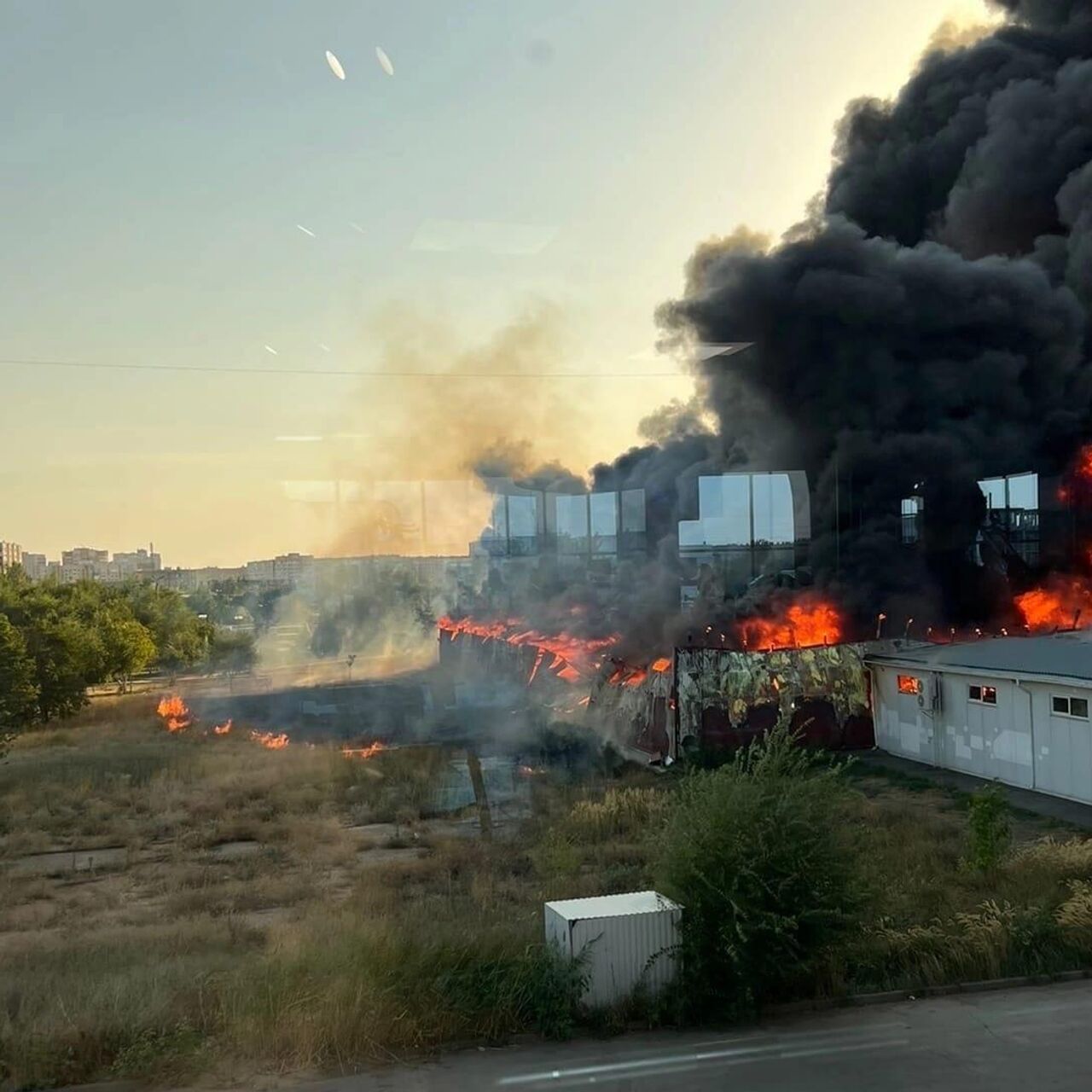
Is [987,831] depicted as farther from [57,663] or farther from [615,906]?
[57,663]

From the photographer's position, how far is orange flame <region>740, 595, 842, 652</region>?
68.1ft

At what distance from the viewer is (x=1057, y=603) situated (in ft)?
79.0

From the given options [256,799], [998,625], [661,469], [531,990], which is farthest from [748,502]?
[531,990]

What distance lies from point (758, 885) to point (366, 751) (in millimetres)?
13120

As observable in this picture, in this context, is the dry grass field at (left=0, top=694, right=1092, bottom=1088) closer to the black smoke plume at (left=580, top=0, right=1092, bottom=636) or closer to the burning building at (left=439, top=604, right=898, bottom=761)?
the burning building at (left=439, top=604, right=898, bottom=761)

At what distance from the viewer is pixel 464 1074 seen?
554 centimetres

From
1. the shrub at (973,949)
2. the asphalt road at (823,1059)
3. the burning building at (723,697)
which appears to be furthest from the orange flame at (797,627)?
the asphalt road at (823,1059)

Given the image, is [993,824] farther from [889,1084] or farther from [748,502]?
[748,502]

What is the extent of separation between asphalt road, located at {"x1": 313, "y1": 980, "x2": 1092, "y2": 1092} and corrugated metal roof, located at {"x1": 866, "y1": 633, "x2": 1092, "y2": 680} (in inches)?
333

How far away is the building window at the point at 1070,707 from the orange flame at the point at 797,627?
6736 millimetres

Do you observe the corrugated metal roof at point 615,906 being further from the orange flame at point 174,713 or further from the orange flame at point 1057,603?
the orange flame at point 1057,603

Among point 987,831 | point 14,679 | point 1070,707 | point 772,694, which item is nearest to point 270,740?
point 14,679

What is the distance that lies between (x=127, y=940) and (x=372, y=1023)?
3457 millimetres

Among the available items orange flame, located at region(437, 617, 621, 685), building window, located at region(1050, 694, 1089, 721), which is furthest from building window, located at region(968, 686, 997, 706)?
orange flame, located at region(437, 617, 621, 685)
